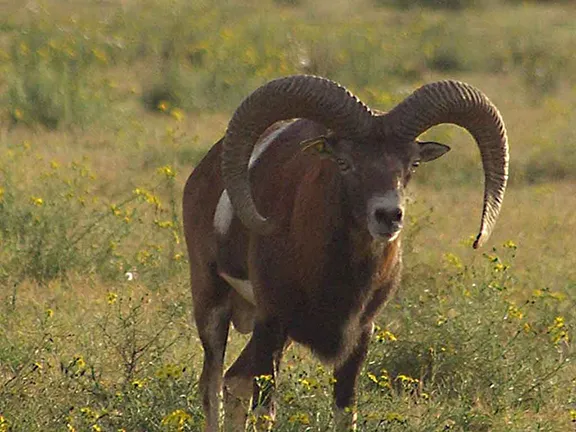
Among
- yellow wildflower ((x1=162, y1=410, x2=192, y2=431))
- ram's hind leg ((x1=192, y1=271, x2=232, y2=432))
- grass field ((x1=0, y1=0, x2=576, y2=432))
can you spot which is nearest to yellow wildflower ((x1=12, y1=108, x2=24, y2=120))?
grass field ((x1=0, y1=0, x2=576, y2=432))

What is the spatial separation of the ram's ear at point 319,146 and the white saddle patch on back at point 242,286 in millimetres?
850

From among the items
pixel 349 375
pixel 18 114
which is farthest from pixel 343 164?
pixel 18 114

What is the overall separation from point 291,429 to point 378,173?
1196 mm

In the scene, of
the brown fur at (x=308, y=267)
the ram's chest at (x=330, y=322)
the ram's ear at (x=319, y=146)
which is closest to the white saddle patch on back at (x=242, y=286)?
the brown fur at (x=308, y=267)

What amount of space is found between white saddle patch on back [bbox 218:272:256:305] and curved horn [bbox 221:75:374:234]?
1.90 feet

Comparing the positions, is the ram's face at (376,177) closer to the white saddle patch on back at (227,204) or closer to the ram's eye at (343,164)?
the ram's eye at (343,164)

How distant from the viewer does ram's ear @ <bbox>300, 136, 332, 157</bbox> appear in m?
6.66

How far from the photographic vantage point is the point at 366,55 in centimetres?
2020

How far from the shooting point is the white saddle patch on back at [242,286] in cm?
727

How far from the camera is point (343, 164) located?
6629mm

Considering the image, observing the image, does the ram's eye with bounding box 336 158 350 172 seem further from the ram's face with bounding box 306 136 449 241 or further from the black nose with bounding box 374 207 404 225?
the black nose with bounding box 374 207 404 225

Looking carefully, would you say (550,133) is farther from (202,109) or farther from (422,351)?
(422,351)

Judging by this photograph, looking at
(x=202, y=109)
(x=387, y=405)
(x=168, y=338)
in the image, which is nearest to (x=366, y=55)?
(x=202, y=109)

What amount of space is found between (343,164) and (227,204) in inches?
37.2
